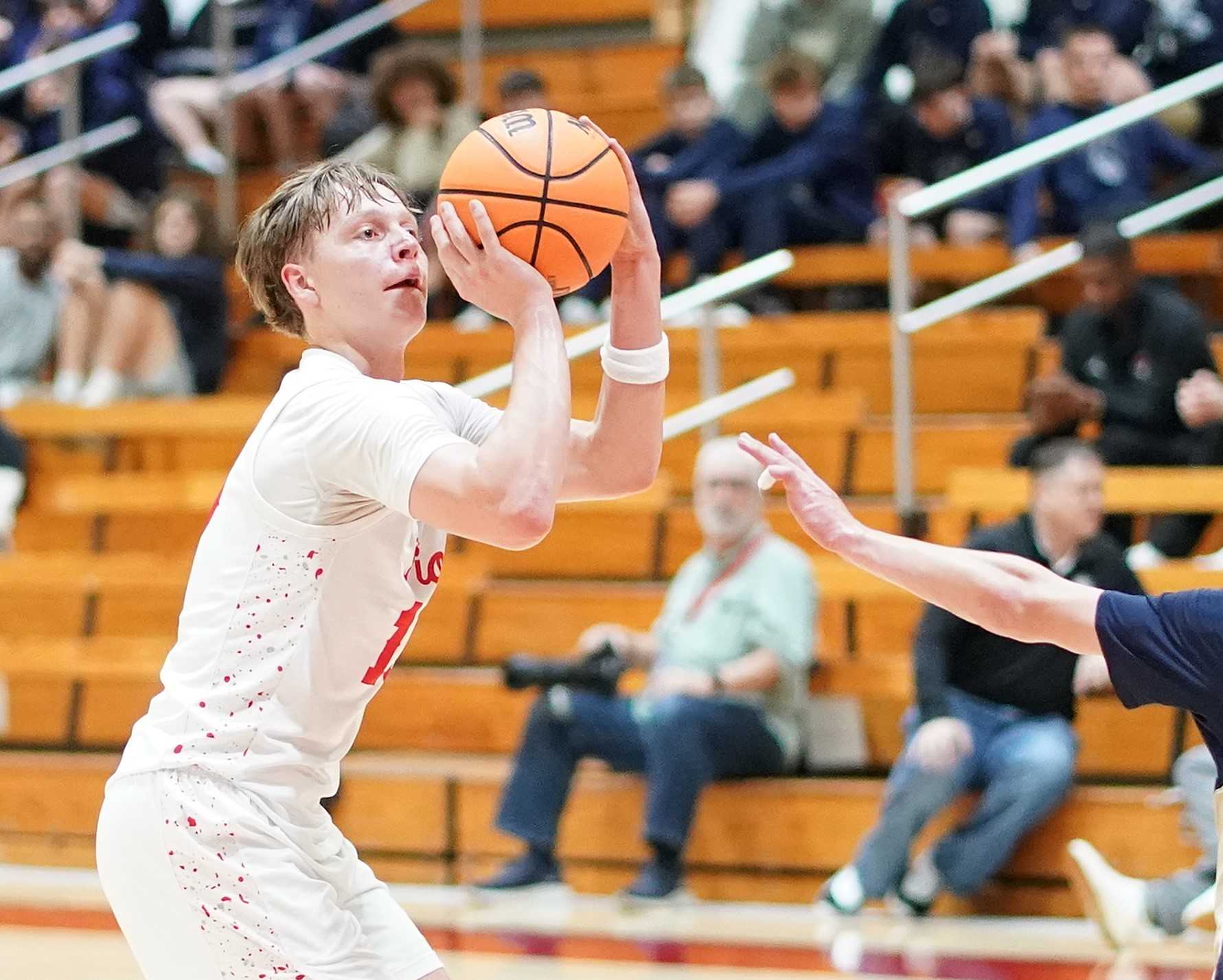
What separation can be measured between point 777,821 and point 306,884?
10.4ft

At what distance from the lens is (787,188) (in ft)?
24.7

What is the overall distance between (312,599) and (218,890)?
388 millimetres

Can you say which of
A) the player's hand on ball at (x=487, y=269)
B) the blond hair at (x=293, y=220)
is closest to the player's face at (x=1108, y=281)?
the blond hair at (x=293, y=220)

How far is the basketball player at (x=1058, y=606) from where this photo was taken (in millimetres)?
2463

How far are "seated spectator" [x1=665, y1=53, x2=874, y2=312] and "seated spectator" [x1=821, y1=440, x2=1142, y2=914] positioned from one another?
2399mm

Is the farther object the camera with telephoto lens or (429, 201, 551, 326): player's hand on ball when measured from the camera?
the camera with telephoto lens

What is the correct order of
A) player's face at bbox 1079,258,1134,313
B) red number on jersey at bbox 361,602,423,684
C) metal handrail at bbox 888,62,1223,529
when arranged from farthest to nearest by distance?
player's face at bbox 1079,258,1134,313, metal handrail at bbox 888,62,1223,529, red number on jersey at bbox 361,602,423,684

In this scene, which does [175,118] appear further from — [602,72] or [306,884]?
[306,884]

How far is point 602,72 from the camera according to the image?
963 centimetres

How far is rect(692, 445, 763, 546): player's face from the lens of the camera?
221 inches

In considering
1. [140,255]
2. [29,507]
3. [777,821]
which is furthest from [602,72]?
[777,821]

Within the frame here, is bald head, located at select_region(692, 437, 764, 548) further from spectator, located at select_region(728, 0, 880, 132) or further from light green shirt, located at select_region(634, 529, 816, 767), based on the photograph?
spectator, located at select_region(728, 0, 880, 132)

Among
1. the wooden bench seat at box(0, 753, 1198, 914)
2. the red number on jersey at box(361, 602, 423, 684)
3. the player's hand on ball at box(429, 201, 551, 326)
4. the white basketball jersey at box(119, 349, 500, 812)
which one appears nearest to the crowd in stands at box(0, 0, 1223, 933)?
the wooden bench seat at box(0, 753, 1198, 914)

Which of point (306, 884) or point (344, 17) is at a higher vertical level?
point (344, 17)
